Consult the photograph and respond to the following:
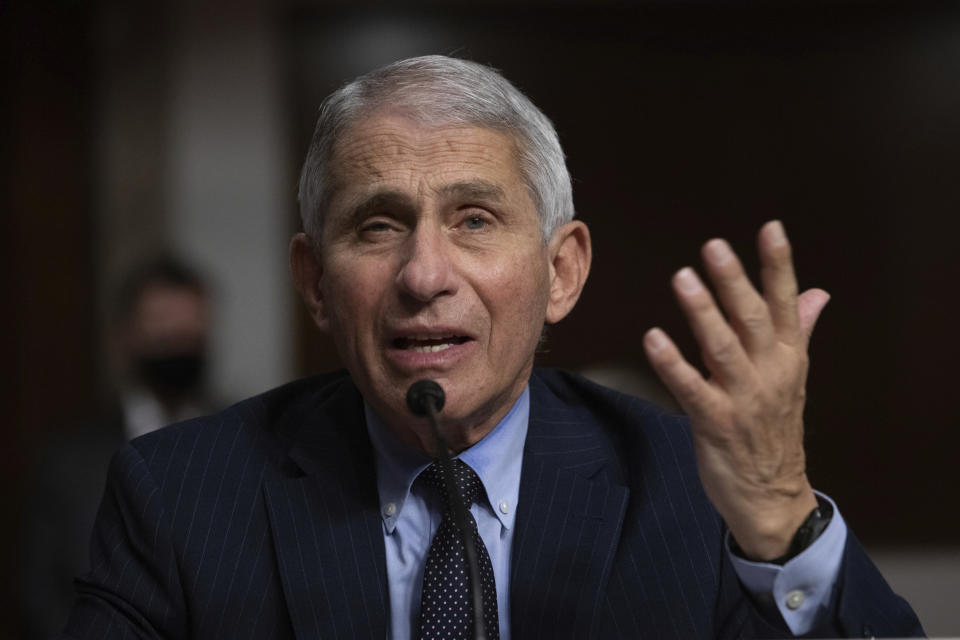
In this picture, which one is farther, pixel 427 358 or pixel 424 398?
pixel 427 358

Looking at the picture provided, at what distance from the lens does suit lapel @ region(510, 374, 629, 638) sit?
4.50ft

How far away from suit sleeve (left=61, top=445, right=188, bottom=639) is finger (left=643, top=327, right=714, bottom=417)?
0.70m

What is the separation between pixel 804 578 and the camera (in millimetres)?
1125

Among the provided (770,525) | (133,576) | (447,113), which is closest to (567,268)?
(447,113)


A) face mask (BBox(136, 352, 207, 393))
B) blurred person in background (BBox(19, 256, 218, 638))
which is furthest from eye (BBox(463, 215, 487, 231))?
face mask (BBox(136, 352, 207, 393))

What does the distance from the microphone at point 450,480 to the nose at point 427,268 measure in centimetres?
15

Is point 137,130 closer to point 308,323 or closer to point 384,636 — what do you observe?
point 308,323

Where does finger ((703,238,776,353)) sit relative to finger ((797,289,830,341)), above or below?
above

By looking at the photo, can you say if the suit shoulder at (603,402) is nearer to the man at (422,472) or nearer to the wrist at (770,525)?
the man at (422,472)

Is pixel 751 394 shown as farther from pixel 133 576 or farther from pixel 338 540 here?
pixel 133 576

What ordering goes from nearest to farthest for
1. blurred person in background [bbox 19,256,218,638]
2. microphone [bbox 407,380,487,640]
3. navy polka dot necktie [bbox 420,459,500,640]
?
1. microphone [bbox 407,380,487,640]
2. navy polka dot necktie [bbox 420,459,500,640]
3. blurred person in background [bbox 19,256,218,638]

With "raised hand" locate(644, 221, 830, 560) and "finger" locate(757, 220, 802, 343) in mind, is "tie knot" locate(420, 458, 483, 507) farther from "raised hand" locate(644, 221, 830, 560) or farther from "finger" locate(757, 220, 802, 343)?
"finger" locate(757, 220, 802, 343)

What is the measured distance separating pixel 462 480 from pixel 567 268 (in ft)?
1.20

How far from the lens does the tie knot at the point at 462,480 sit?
57.0 inches
